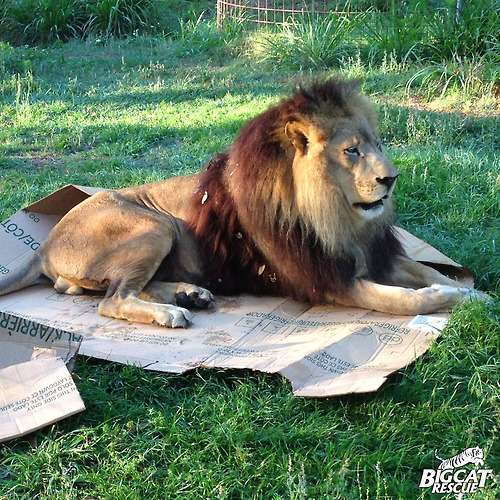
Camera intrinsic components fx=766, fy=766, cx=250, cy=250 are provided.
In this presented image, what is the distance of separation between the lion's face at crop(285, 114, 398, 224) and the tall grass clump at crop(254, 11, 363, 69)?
4.51 m

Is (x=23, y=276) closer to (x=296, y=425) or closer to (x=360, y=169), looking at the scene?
(x=360, y=169)

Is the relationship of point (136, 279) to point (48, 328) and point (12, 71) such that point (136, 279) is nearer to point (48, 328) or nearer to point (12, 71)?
point (48, 328)

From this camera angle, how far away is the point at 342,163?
3.36m

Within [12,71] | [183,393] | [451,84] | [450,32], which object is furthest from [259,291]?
[12,71]

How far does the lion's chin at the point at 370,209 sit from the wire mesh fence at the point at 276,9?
223 inches

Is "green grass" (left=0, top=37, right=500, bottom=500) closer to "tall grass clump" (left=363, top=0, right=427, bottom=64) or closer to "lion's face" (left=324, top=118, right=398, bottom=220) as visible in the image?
"lion's face" (left=324, top=118, right=398, bottom=220)

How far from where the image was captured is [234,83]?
8.05 metres

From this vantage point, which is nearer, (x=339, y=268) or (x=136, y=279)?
(x=339, y=268)

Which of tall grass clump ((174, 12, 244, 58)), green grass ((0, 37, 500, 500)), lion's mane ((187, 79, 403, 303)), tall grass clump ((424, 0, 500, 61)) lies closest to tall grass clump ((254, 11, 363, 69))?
tall grass clump ((174, 12, 244, 58))

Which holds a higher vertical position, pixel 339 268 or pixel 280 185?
pixel 280 185

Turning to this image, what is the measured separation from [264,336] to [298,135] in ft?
2.99

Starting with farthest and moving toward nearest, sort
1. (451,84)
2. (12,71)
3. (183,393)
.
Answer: (12,71) < (451,84) < (183,393)

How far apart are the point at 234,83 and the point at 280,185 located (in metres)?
4.81

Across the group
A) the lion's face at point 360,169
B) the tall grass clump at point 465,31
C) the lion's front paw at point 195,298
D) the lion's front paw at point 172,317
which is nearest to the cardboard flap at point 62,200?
the lion's front paw at point 195,298
